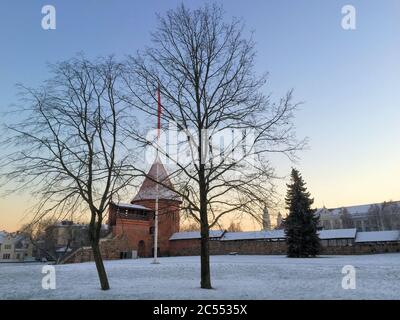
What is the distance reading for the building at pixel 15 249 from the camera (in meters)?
89.3

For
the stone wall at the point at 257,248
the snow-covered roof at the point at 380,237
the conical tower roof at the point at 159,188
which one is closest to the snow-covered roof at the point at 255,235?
the stone wall at the point at 257,248

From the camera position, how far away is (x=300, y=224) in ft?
121

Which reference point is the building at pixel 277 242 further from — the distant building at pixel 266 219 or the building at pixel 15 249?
the building at pixel 15 249

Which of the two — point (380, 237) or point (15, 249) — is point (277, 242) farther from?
point (15, 249)

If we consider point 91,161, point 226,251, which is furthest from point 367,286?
point 226,251

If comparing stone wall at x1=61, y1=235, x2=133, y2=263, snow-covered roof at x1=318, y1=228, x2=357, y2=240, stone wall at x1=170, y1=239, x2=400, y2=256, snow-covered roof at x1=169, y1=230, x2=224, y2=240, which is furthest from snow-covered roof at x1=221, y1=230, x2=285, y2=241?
stone wall at x1=61, y1=235, x2=133, y2=263

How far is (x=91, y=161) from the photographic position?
14.0m

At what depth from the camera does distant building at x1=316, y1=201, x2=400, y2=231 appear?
321 ft

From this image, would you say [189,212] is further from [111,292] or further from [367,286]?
[367,286]

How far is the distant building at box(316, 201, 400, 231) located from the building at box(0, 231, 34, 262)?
81554 mm

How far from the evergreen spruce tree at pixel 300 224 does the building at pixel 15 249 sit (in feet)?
250

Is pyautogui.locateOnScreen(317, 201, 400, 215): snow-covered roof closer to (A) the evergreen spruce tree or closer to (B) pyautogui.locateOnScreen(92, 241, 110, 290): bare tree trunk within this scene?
(A) the evergreen spruce tree

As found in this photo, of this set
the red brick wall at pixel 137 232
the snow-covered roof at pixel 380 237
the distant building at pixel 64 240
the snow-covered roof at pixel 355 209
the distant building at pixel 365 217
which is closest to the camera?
the snow-covered roof at pixel 380 237

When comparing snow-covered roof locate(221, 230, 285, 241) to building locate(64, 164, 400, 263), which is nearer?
building locate(64, 164, 400, 263)
